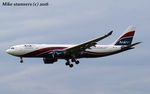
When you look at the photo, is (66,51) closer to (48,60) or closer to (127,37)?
(48,60)

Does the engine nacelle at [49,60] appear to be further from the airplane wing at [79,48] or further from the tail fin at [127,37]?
the tail fin at [127,37]

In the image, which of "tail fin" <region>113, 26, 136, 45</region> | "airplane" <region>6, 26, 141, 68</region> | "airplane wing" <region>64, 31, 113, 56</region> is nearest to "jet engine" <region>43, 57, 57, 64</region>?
"airplane" <region>6, 26, 141, 68</region>

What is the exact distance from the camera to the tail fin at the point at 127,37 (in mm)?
122938

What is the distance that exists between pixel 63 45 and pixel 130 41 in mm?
18937

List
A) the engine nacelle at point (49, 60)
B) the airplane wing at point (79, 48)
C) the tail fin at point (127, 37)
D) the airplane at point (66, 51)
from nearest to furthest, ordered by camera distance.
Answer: the airplane wing at point (79, 48) → the airplane at point (66, 51) → the engine nacelle at point (49, 60) → the tail fin at point (127, 37)

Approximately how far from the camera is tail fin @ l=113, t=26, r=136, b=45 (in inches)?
4840

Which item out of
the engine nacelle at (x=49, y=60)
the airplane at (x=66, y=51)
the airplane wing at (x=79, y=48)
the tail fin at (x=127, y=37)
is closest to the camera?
the airplane wing at (x=79, y=48)

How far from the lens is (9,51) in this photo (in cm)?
11206

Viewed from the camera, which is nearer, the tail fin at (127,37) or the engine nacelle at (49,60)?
the engine nacelle at (49,60)

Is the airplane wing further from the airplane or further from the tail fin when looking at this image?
the tail fin

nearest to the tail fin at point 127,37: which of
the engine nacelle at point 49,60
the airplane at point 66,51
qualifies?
the airplane at point 66,51

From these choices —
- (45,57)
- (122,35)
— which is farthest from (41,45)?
(122,35)

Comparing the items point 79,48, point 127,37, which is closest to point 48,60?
point 79,48

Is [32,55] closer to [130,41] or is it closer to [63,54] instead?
[63,54]
